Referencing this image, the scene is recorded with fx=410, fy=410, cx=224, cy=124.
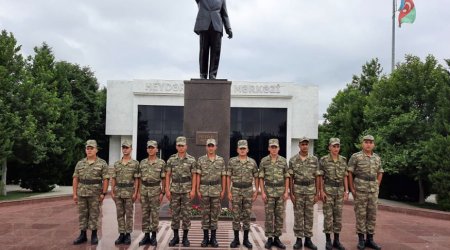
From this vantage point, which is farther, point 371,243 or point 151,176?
point 371,243

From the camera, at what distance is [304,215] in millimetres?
6121

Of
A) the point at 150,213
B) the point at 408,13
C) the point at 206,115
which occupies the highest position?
the point at 408,13

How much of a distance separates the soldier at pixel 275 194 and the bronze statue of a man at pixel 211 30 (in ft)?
11.4

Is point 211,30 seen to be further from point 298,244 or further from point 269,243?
point 298,244

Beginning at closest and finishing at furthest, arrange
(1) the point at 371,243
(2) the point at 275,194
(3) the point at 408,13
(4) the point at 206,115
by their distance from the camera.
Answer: (2) the point at 275,194 < (1) the point at 371,243 < (4) the point at 206,115 < (3) the point at 408,13

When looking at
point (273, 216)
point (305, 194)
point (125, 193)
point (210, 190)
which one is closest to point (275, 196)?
point (273, 216)

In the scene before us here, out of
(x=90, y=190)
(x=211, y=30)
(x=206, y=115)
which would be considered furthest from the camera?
(x=211, y=30)

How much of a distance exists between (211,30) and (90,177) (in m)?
4.23

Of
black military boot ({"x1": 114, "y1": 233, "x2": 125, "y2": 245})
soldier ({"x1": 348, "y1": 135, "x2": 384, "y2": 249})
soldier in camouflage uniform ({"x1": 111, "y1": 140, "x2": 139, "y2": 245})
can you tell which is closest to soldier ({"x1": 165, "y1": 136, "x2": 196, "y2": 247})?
soldier in camouflage uniform ({"x1": 111, "y1": 140, "x2": 139, "y2": 245})

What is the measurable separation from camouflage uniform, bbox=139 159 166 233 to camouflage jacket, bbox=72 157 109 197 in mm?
604

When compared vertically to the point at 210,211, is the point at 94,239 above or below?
below

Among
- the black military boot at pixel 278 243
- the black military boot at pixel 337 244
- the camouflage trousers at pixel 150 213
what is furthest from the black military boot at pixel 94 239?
the black military boot at pixel 337 244

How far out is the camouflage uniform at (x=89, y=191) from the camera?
6.14m

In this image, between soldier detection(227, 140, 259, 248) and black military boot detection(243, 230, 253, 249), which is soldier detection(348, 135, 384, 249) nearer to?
soldier detection(227, 140, 259, 248)
